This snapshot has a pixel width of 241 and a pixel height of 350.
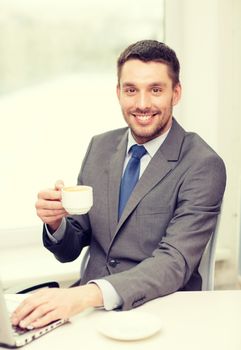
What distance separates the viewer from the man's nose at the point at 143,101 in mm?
1942

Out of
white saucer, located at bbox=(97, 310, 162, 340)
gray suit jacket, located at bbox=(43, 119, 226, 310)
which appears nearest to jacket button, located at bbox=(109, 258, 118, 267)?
gray suit jacket, located at bbox=(43, 119, 226, 310)

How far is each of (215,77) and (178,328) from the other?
177 cm

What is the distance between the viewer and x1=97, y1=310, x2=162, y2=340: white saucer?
1.28m

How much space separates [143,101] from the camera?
76.4 inches

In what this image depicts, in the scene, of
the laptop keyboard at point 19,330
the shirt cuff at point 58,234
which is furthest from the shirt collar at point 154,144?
the laptop keyboard at point 19,330

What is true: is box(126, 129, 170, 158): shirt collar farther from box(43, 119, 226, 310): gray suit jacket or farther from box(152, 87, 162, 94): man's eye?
box(152, 87, 162, 94): man's eye

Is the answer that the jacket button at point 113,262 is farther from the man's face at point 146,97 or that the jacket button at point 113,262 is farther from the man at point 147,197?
the man's face at point 146,97

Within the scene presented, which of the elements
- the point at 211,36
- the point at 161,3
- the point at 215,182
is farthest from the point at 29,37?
the point at 215,182

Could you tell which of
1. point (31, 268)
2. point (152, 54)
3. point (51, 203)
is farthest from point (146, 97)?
point (31, 268)

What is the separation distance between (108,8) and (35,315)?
1.90 m

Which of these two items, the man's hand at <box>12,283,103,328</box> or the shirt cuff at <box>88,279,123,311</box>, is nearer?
the man's hand at <box>12,283,103,328</box>

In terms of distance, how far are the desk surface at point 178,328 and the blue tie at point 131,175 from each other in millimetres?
477

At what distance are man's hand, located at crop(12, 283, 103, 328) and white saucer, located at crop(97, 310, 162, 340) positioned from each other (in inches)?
2.7

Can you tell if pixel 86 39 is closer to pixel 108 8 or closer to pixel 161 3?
pixel 108 8
